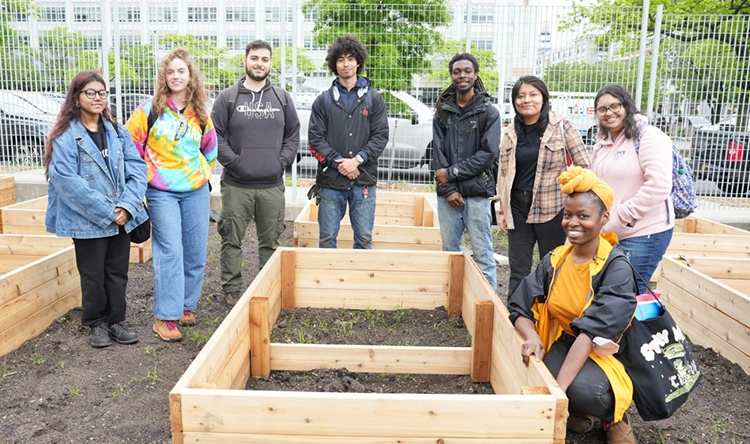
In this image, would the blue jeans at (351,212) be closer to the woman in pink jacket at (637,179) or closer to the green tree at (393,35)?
the woman in pink jacket at (637,179)

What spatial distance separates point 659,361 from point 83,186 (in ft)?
10.6

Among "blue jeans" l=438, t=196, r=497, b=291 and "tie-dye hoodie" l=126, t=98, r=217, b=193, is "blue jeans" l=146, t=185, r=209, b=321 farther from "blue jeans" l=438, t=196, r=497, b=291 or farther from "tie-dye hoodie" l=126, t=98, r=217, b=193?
"blue jeans" l=438, t=196, r=497, b=291

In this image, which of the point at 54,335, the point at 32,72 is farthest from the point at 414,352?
the point at 32,72

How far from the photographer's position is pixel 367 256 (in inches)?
178

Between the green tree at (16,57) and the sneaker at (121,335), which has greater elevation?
the green tree at (16,57)

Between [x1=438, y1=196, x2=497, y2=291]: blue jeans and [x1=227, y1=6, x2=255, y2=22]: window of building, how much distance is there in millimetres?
5247

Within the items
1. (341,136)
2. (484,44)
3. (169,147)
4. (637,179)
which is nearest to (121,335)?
(169,147)

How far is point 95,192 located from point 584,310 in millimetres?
2831

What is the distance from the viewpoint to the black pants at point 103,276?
13.0 ft

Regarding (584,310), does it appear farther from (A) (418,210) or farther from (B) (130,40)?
(B) (130,40)

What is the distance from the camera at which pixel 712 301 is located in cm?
421

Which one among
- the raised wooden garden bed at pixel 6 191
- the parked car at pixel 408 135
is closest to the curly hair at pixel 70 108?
the raised wooden garden bed at pixel 6 191

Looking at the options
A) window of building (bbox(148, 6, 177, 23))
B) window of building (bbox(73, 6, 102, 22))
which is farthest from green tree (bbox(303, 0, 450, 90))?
window of building (bbox(73, 6, 102, 22))

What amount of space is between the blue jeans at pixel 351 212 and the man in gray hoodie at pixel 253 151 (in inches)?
13.7
